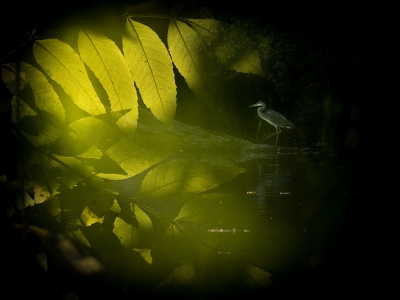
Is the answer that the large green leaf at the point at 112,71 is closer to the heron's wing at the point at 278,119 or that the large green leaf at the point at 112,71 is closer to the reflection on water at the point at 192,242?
the reflection on water at the point at 192,242

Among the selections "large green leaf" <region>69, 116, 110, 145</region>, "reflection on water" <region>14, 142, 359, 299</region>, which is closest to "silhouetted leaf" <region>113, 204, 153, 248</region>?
"reflection on water" <region>14, 142, 359, 299</region>

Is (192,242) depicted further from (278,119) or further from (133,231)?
(278,119)

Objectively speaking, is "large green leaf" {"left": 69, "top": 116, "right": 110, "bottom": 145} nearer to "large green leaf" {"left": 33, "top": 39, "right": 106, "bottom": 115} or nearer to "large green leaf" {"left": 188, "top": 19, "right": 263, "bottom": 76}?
"large green leaf" {"left": 33, "top": 39, "right": 106, "bottom": 115}

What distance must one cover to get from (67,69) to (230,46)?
14 cm

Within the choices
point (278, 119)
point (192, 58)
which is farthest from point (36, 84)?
point (278, 119)

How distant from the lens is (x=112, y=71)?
422mm

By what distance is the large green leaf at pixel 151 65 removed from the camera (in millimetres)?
416

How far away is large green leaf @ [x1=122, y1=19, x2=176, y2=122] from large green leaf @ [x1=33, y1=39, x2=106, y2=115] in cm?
4

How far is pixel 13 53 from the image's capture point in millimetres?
437

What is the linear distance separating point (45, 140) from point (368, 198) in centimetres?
77

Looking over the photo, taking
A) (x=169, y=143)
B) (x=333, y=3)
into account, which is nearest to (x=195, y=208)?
(x=169, y=143)

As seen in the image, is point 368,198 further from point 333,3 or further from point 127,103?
point 333,3

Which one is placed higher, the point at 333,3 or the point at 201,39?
the point at 333,3

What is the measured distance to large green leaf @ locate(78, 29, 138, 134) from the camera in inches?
16.4
